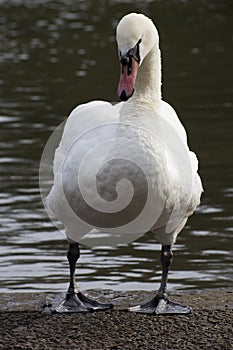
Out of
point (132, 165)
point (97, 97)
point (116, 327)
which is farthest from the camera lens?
point (97, 97)

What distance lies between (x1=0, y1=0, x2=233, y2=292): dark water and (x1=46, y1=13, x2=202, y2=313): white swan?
4.89ft

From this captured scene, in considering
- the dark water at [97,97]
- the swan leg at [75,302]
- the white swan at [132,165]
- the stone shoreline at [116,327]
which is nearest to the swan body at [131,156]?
the white swan at [132,165]

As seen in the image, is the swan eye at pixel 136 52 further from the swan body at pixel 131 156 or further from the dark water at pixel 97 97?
the dark water at pixel 97 97

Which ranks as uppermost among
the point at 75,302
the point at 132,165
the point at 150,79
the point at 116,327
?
the point at 150,79

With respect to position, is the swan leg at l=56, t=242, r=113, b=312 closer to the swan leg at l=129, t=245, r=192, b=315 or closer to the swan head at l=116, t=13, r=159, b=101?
the swan leg at l=129, t=245, r=192, b=315

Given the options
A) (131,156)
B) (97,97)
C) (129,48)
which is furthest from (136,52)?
(97,97)

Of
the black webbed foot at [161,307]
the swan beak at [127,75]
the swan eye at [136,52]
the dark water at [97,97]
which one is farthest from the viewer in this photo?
the dark water at [97,97]

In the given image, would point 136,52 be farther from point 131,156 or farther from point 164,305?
point 164,305

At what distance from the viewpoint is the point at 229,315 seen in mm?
5711

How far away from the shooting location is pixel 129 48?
18.1 ft

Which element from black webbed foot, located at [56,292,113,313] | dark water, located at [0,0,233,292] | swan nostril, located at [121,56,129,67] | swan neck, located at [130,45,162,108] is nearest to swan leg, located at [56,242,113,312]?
black webbed foot, located at [56,292,113,313]

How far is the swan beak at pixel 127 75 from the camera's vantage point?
17.6 ft

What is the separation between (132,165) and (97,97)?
8772 millimetres

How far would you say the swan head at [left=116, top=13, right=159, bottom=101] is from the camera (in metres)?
5.39
